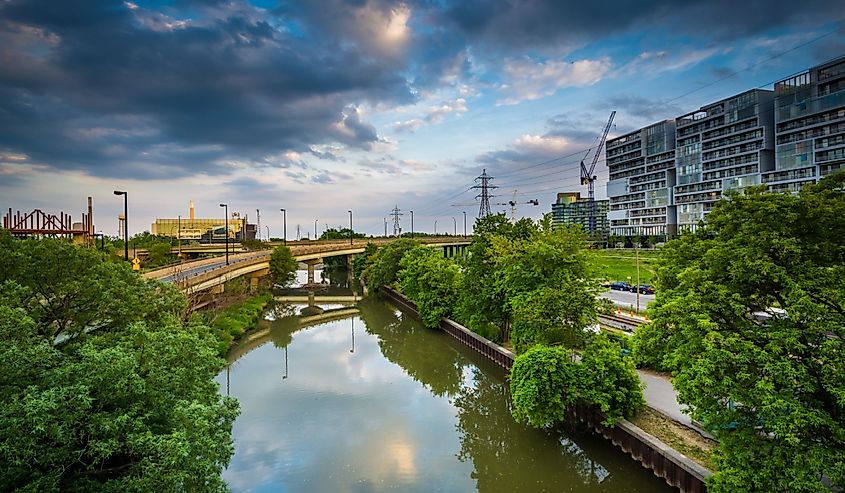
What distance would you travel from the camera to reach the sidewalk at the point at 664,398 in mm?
18736

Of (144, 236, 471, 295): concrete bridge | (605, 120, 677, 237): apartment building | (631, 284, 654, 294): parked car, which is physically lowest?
(631, 284, 654, 294): parked car

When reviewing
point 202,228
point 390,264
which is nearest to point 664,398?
point 390,264

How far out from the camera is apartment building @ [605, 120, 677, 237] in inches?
3942

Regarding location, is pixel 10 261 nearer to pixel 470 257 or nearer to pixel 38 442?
pixel 38 442

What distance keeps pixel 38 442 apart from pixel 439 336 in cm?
3467

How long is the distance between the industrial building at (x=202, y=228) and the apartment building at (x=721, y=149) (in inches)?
4298

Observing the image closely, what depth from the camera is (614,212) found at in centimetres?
11469

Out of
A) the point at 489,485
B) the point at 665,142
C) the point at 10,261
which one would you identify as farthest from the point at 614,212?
the point at 10,261

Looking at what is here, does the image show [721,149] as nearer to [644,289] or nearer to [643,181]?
[643,181]

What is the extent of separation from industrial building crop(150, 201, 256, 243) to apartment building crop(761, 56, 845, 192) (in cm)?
12157

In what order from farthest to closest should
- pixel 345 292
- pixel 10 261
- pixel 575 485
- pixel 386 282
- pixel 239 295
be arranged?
pixel 345 292 → pixel 386 282 → pixel 239 295 → pixel 575 485 → pixel 10 261

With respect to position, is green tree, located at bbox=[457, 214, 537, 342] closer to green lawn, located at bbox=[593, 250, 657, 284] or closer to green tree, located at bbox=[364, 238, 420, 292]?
green lawn, located at bbox=[593, 250, 657, 284]

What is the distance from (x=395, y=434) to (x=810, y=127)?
80.7 metres

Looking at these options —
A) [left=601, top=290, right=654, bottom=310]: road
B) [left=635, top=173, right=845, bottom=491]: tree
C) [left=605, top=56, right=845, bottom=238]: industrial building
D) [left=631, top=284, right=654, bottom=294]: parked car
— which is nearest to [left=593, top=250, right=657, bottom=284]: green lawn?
[left=631, top=284, right=654, bottom=294]: parked car
